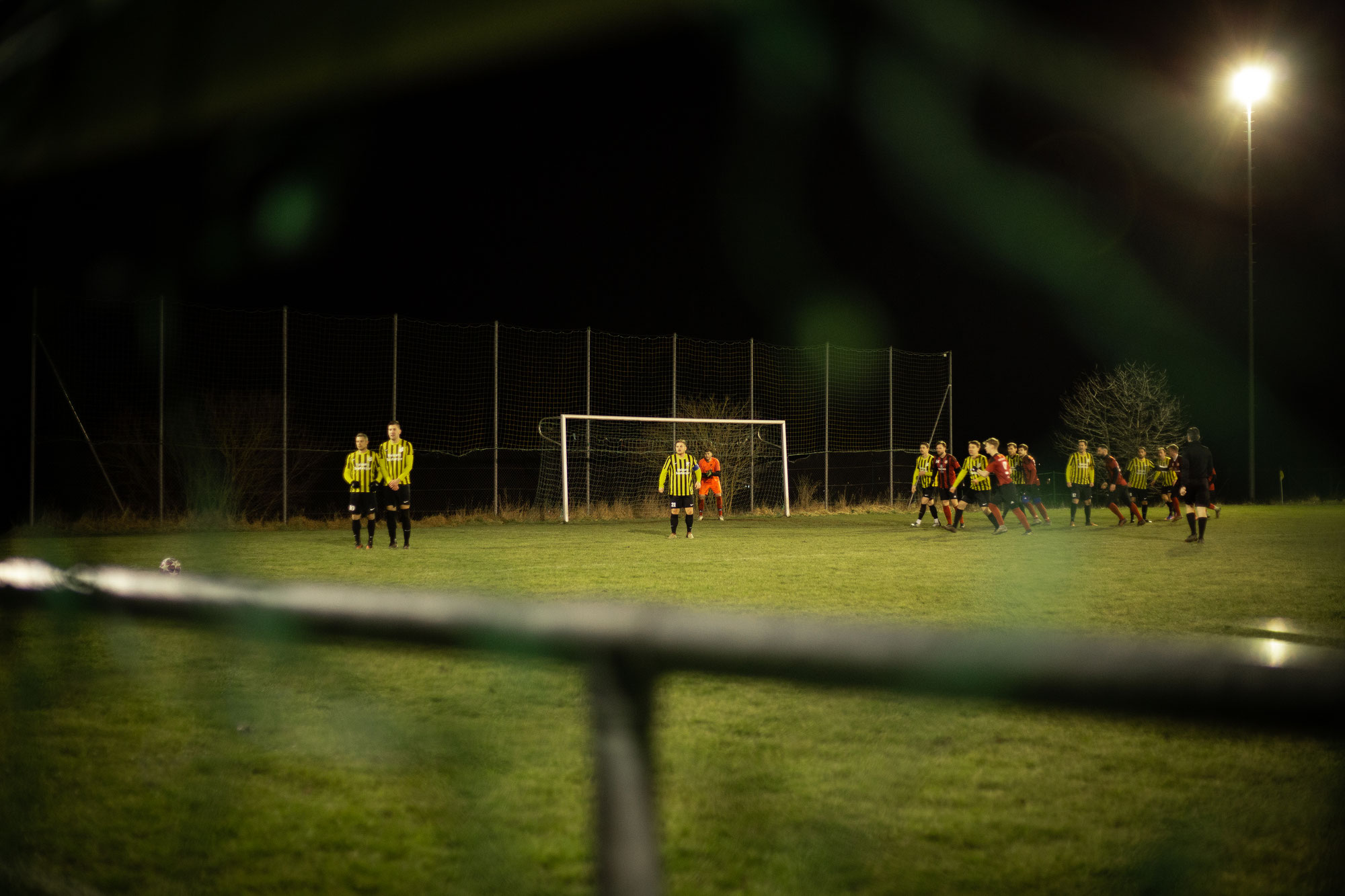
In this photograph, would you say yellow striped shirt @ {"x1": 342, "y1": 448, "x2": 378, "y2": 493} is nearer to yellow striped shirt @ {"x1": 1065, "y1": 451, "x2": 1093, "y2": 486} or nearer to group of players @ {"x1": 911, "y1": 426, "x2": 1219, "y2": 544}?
group of players @ {"x1": 911, "y1": 426, "x2": 1219, "y2": 544}

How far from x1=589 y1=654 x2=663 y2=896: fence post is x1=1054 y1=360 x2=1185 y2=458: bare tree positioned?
45.3 m

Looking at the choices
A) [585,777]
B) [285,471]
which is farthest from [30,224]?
[285,471]

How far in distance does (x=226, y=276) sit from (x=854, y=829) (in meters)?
26.3

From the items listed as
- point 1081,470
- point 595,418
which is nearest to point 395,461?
point 595,418

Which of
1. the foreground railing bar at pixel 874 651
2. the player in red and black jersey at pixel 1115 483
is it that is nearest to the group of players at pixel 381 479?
the foreground railing bar at pixel 874 651

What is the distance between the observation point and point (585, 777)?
1119 millimetres

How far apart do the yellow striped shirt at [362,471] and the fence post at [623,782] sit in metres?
13.4

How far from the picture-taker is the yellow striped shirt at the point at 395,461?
13.8 metres

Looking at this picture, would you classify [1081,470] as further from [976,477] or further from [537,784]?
[537,784]

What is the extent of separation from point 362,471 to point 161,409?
275 inches

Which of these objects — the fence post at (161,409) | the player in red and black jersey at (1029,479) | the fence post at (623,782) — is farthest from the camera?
the player in red and black jersey at (1029,479)

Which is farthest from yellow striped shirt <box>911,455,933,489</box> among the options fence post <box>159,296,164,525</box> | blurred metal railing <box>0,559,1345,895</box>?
blurred metal railing <box>0,559,1345,895</box>

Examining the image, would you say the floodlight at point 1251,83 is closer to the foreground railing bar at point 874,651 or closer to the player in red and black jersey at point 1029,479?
the player in red and black jersey at point 1029,479

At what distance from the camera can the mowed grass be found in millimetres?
2672
